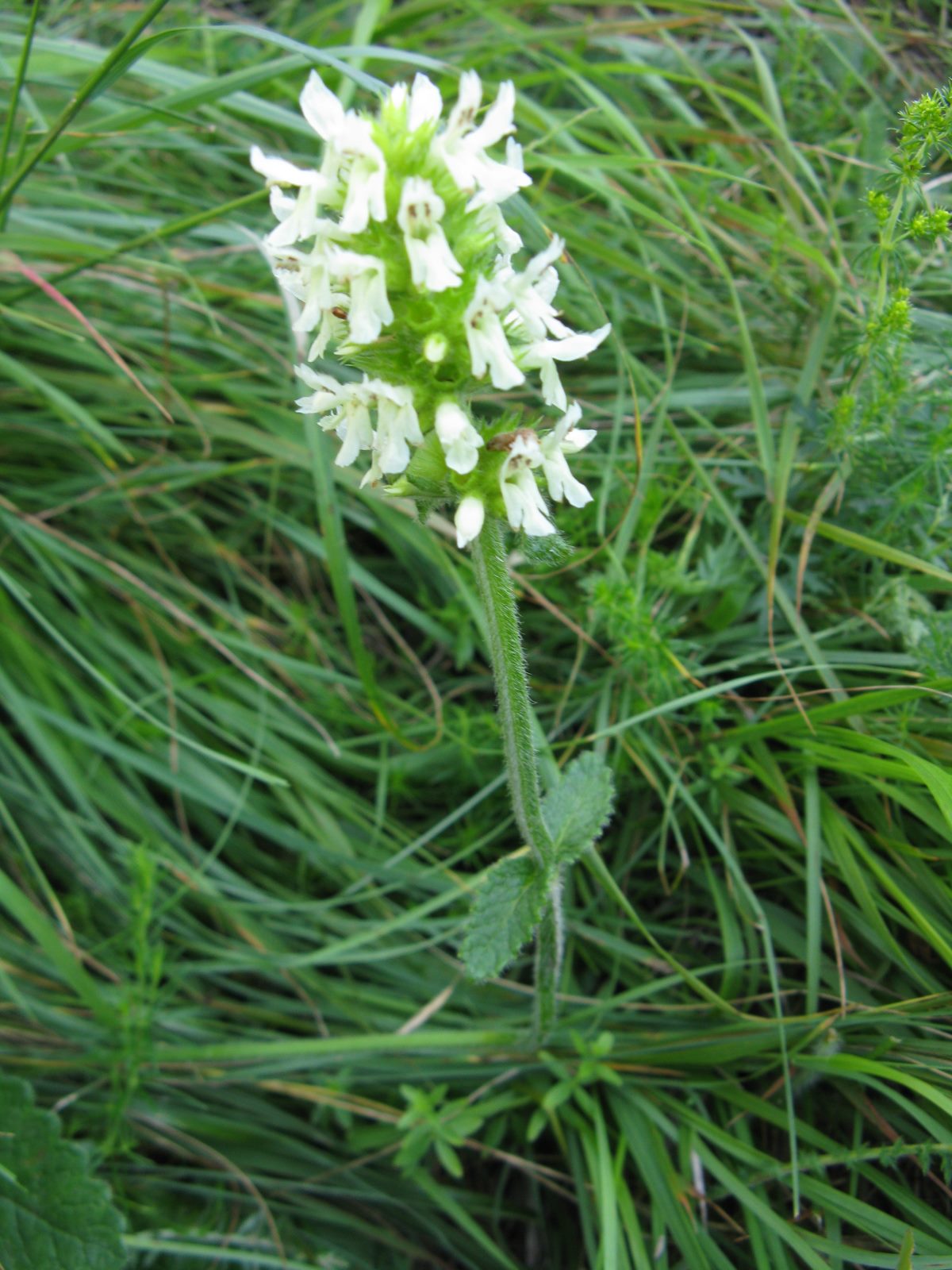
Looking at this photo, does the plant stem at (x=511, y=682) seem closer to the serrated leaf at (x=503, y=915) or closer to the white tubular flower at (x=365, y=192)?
the serrated leaf at (x=503, y=915)

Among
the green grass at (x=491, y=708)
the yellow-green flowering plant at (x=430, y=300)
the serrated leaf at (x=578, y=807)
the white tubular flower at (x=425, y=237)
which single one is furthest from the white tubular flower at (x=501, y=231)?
the serrated leaf at (x=578, y=807)

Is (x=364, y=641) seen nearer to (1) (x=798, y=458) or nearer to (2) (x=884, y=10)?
(1) (x=798, y=458)

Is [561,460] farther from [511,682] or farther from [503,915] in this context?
[503,915]

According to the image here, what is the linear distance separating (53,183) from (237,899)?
2.61m

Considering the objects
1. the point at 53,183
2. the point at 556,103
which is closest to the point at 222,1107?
the point at 53,183

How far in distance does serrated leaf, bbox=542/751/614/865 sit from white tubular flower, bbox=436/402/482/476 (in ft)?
2.84

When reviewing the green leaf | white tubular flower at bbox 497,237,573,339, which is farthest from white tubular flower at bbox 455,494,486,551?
the green leaf

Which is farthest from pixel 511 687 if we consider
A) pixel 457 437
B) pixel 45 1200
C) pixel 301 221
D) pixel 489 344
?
pixel 45 1200

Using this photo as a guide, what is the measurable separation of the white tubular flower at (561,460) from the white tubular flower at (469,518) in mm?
131

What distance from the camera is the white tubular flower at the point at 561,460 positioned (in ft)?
4.81

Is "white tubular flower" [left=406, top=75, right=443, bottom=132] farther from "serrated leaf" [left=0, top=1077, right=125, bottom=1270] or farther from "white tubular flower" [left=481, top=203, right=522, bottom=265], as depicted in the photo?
"serrated leaf" [left=0, top=1077, right=125, bottom=1270]

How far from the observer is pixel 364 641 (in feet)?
9.97

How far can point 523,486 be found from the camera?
4.81ft

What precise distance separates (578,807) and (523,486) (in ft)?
2.68
